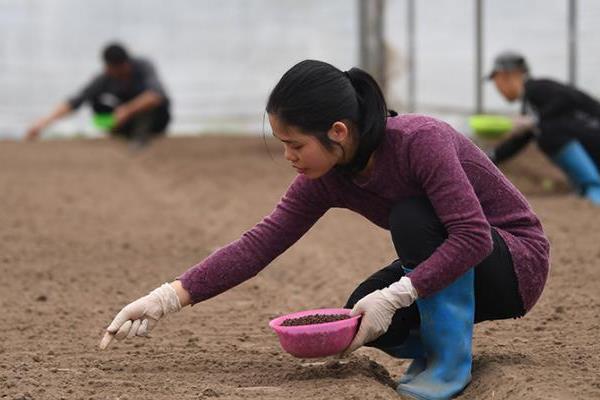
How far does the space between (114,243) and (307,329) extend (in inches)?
134

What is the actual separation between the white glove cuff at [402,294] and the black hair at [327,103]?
36 cm

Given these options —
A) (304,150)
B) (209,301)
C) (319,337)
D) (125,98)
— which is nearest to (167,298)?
(319,337)

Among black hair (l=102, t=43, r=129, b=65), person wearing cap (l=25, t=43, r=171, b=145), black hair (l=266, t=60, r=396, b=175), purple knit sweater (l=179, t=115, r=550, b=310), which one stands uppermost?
black hair (l=266, t=60, r=396, b=175)

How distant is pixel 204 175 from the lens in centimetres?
987

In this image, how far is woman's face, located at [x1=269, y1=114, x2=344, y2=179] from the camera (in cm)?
311

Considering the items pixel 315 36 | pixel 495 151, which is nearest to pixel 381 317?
pixel 495 151

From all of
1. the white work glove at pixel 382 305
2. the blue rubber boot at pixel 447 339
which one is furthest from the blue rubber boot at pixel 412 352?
the white work glove at pixel 382 305

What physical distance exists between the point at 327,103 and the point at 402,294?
1.74ft

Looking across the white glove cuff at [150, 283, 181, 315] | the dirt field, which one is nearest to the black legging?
the dirt field

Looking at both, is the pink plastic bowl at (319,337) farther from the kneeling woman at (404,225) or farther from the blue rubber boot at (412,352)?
the blue rubber boot at (412,352)

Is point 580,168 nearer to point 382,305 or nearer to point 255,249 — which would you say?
point 255,249

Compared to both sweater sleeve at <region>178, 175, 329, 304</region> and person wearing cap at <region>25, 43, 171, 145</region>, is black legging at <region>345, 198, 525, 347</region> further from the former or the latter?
person wearing cap at <region>25, 43, 171, 145</region>

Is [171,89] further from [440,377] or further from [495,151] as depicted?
[440,377]

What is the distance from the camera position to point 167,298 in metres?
3.37
